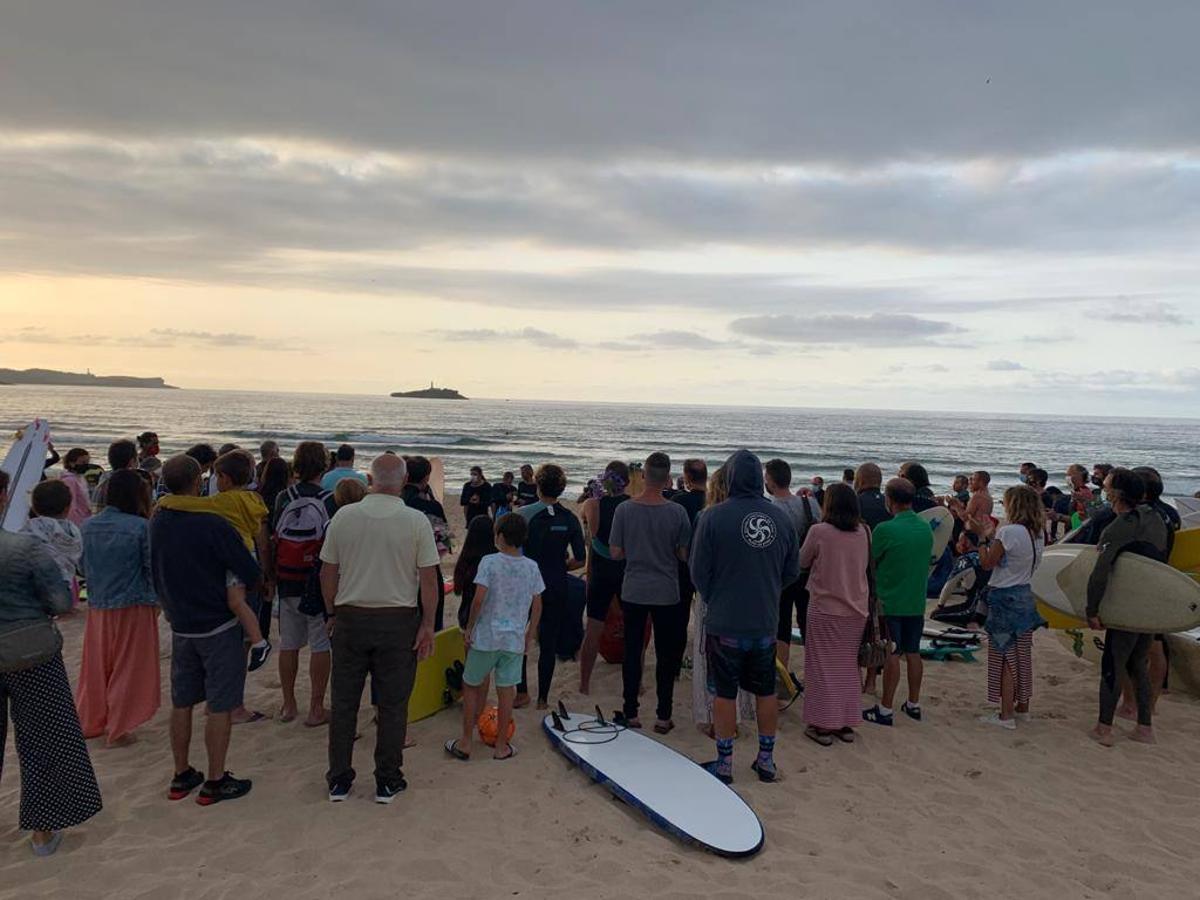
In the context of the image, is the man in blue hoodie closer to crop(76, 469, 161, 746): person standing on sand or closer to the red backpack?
the red backpack

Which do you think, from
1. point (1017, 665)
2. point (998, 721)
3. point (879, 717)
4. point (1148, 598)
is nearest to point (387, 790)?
point (879, 717)

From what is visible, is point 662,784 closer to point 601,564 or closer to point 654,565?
point 654,565

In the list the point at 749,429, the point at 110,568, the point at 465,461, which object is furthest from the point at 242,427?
the point at 110,568

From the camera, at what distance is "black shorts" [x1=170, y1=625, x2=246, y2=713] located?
392 centimetres

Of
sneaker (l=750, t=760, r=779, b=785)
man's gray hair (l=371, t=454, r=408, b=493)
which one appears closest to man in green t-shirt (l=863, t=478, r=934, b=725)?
sneaker (l=750, t=760, r=779, b=785)

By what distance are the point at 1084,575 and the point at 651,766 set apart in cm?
363

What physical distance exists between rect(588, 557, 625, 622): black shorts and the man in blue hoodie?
1.07 m

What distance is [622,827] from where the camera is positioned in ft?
12.9

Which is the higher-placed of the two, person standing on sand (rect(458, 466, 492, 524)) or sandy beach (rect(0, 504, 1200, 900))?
person standing on sand (rect(458, 466, 492, 524))

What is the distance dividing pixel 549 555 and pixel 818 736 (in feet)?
7.26

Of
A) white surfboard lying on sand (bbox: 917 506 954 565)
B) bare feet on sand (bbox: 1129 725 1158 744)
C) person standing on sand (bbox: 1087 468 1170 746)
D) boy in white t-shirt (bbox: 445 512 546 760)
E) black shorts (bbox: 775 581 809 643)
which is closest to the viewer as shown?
boy in white t-shirt (bbox: 445 512 546 760)

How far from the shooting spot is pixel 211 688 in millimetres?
3924

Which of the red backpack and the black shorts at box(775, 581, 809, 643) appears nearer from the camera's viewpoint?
the red backpack

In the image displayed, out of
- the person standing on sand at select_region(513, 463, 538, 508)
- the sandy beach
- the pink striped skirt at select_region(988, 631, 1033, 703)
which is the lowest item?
the sandy beach
